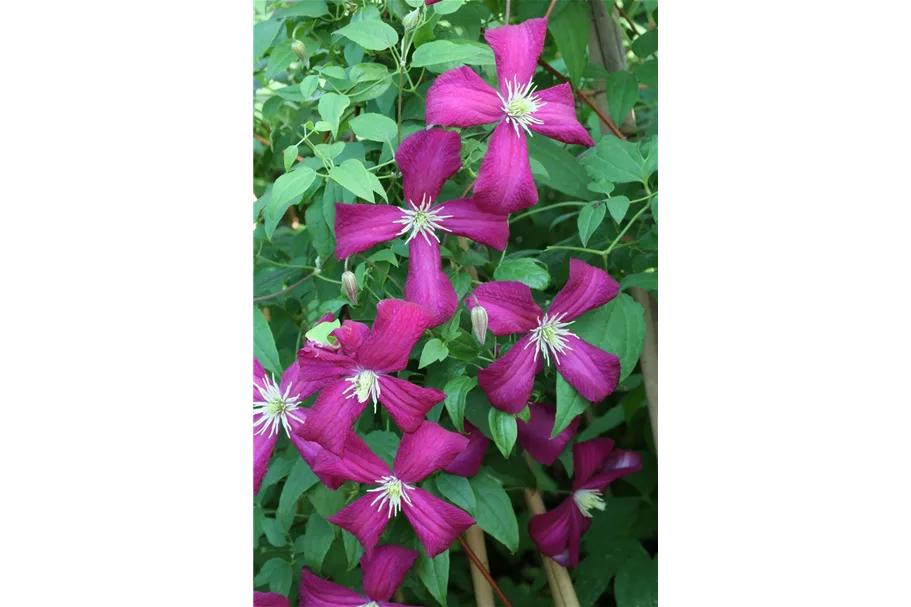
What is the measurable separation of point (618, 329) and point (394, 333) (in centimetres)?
22

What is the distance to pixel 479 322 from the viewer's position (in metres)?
0.73

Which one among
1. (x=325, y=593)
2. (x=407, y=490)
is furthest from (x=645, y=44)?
(x=325, y=593)

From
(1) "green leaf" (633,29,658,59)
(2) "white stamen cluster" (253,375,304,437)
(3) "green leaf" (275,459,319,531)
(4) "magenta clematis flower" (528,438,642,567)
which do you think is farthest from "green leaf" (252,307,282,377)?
(1) "green leaf" (633,29,658,59)

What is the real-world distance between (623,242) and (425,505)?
1.13ft

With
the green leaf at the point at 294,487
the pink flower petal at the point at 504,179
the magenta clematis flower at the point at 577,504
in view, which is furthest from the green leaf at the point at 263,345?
the magenta clematis flower at the point at 577,504

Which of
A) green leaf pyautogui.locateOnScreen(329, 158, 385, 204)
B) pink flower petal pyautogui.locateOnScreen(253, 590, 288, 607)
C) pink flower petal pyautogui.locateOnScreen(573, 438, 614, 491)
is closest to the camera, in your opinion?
green leaf pyautogui.locateOnScreen(329, 158, 385, 204)

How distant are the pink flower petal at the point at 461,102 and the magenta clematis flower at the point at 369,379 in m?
0.16

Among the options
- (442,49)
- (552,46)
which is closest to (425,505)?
(442,49)

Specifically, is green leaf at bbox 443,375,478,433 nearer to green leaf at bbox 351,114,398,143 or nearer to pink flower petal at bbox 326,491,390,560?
pink flower petal at bbox 326,491,390,560

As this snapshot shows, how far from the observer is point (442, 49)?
737mm

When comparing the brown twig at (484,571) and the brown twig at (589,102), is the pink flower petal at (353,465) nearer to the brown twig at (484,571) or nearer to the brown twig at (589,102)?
the brown twig at (484,571)

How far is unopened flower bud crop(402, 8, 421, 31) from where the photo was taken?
2.39ft

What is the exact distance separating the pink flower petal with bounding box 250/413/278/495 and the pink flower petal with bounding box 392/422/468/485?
0.39 ft

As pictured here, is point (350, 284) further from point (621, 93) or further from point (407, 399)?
point (621, 93)
